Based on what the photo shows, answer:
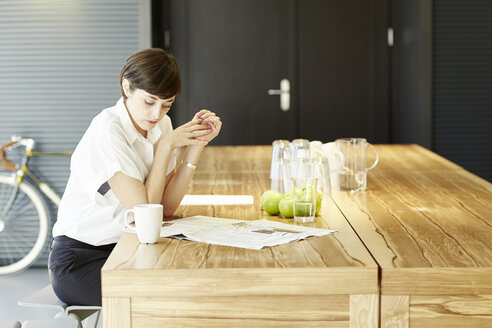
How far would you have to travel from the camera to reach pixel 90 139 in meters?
2.09

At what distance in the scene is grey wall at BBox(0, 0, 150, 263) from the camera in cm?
463

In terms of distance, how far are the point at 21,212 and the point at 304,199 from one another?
325cm

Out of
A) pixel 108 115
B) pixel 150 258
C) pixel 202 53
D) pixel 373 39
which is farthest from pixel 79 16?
pixel 150 258

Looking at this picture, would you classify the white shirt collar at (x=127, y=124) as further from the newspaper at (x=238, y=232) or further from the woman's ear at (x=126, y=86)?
the newspaper at (x=238, y=232)

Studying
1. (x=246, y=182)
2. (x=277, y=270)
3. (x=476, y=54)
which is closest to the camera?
(x=277, y=270)

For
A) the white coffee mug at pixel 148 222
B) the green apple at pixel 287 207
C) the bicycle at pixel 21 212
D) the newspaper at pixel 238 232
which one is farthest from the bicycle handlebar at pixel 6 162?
the white coffee mug at pixel 148 222

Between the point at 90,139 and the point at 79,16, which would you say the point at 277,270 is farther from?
the point at 79,16

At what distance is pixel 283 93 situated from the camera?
5.47 m

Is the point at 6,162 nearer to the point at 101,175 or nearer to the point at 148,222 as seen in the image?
the point at 101,175

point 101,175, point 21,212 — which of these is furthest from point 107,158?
point 21,212

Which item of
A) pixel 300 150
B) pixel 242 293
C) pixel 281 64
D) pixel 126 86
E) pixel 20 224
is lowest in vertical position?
pixel 20 224

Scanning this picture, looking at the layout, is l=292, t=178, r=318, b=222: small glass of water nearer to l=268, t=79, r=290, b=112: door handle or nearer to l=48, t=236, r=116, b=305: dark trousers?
l=48, t=236, r=116, b=305: dark trousers

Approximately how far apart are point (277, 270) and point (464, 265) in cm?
39

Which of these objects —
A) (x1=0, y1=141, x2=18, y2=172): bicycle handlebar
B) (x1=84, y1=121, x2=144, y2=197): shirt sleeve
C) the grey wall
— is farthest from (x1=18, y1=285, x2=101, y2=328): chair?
the grey wall
